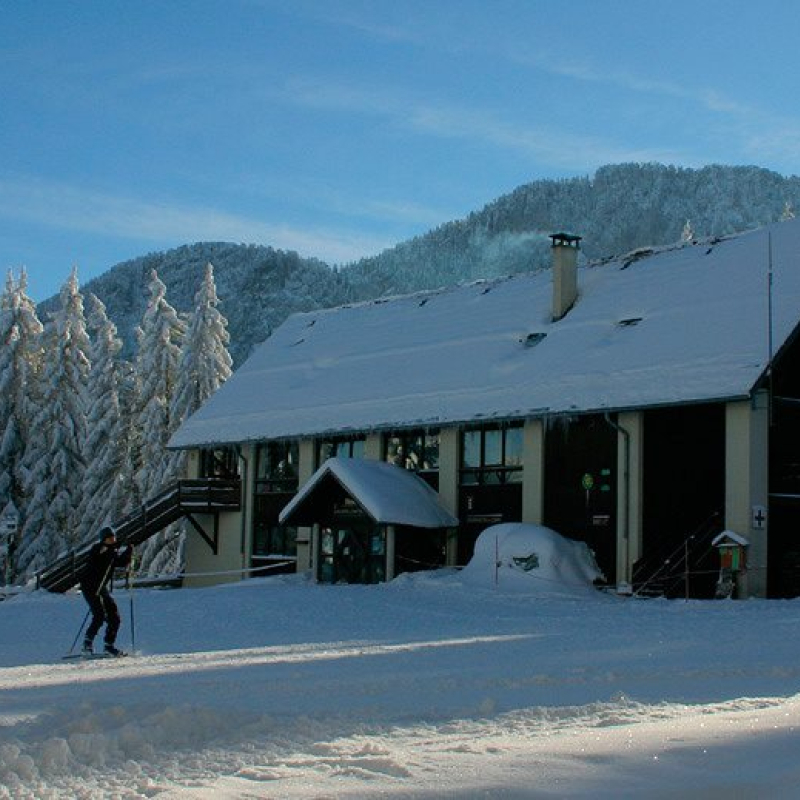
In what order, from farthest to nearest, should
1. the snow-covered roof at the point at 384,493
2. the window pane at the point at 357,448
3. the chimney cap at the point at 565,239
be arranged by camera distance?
the window pane at the point at 357,448, the chimney cap at the point at 565,239, the snow-covered roof at the point at 384,493

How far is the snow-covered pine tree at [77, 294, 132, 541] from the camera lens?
5234 cm

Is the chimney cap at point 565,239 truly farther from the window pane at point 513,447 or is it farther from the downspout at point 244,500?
the downspout at point 244,500

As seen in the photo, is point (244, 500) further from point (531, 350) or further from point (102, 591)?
point (102, 591)

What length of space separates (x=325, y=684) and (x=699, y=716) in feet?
14.2

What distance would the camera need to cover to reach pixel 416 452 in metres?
35.0

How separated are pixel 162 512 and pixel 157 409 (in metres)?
13.0

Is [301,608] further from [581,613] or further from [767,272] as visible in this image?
[767,272]

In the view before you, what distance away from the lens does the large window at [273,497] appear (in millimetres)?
38844

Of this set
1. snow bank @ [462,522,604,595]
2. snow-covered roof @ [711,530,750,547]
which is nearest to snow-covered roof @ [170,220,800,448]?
snow-covered roof @ [711,530,750,547]

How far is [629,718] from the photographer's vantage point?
30.5 ft

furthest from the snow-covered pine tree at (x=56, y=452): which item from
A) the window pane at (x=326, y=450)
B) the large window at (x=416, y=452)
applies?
the large window at (x=416, y=452)

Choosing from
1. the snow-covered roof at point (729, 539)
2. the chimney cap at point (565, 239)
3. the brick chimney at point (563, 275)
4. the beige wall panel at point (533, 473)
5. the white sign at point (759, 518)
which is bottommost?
the snow-covered roof at point (729, 539)

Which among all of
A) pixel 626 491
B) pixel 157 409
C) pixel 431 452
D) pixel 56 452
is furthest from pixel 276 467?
pixel 56 452

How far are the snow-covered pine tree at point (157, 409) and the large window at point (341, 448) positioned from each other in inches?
563
